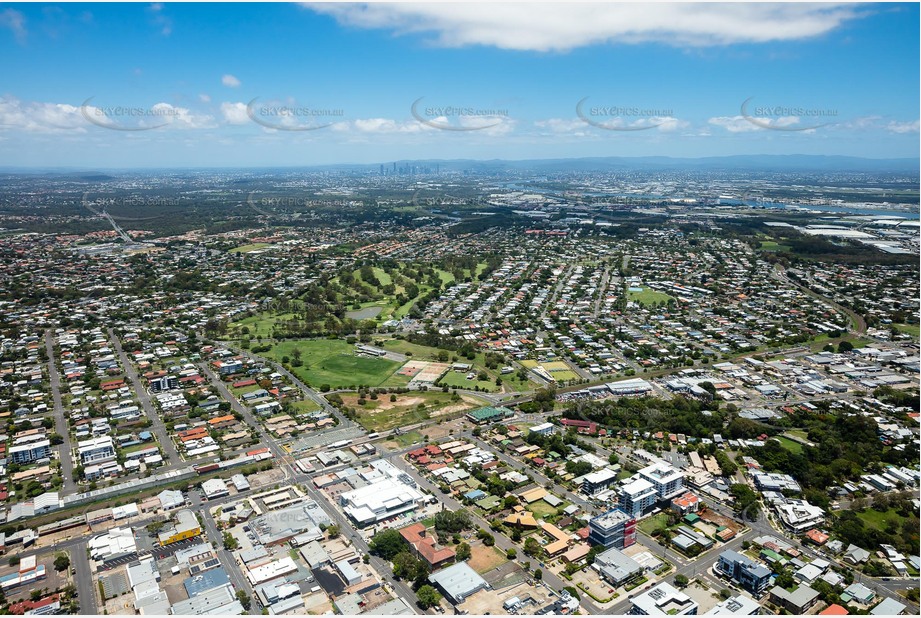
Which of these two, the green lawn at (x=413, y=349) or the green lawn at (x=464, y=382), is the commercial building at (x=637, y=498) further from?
the green lawn at (x=413, y=349)

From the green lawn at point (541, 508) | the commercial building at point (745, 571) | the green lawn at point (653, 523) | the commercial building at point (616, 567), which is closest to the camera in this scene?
the commercial building at point (745, 571)

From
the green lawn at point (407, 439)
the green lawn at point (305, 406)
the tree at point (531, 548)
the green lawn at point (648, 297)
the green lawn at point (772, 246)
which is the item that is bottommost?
the tree at point (531, 548)

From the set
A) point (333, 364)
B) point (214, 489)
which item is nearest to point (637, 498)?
point (214, 489)

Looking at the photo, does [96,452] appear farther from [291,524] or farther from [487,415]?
[487,415]

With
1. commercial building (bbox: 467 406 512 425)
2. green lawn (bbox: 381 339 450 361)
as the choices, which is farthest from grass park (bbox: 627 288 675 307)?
commercial building (bbox: 467 406 512 425)

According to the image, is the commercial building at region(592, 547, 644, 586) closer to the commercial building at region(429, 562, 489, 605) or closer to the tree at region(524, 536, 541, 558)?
the tree at region(524, 536, 541, 558)

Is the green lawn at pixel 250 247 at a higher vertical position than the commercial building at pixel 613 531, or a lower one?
higher

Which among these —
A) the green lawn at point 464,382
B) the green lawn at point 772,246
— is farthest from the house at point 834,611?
the green lawn at point 772,246
